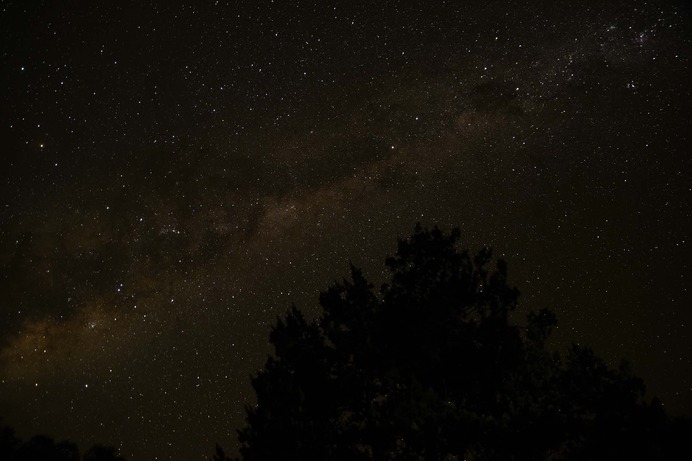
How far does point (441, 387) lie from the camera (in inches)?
356

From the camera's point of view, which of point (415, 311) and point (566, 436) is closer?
point (566, 436)

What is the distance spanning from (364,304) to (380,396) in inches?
67.3

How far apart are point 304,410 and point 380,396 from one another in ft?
4.42

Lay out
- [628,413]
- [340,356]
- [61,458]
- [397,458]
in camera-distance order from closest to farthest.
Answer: [628,413], [397,458], [340,356], [61,458]

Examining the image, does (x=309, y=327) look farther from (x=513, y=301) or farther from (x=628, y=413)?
(x=628, y=413)

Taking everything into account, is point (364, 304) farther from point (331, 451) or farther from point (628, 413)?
point (628, 413)

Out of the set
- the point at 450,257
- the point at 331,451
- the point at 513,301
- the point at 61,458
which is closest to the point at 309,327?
the point at 331,451

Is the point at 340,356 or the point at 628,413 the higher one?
the point at 340,356

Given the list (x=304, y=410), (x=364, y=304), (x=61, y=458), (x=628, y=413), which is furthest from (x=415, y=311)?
(x=61, y=458)

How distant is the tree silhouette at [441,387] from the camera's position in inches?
332

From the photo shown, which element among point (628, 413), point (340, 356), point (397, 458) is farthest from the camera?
point (340, 356)

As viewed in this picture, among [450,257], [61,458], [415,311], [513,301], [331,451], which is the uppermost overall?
[61,458]

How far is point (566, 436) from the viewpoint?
8.53 meters

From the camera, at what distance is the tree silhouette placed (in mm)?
8430
